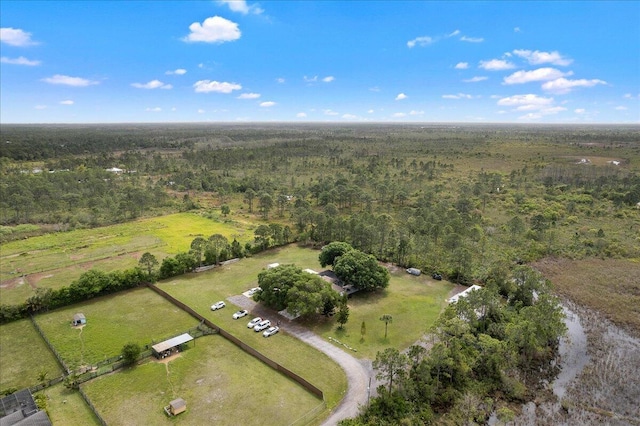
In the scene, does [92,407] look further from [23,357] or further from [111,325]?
[111,325]

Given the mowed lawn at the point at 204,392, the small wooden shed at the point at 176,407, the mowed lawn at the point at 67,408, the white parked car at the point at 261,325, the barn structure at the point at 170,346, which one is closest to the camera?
the mowed lawn at the point at 67,408

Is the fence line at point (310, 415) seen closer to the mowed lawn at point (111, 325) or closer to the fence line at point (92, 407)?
the fence line at point (92, 407)

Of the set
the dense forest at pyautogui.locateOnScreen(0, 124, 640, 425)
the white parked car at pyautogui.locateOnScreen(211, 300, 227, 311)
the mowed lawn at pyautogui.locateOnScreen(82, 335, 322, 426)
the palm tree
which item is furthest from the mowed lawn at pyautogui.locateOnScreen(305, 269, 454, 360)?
the white parked car at pyautogui.locateOnScreen(211, 300, 227, 311)

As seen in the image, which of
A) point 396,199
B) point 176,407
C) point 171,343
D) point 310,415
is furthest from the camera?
point 396,199

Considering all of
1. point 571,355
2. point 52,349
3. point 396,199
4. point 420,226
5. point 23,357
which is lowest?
point 571,355

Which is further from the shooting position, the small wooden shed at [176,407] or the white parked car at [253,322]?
the white parked car at [253,322]

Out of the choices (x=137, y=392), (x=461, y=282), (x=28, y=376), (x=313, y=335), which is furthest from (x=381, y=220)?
(x=28, y=376)

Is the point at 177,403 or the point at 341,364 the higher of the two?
the point at 177,403

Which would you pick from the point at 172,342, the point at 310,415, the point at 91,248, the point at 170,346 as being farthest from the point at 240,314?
the point at 91,248

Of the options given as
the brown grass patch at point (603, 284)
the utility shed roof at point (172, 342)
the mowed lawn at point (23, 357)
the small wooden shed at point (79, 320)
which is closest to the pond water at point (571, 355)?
the brown grass patch at point (603, 284)
